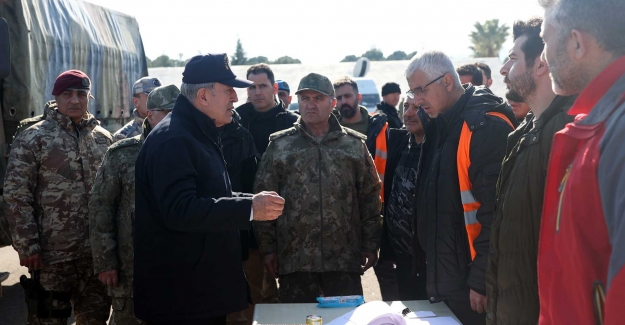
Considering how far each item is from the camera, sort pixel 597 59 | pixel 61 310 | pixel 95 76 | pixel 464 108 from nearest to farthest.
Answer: pixel 597 59, pixel 464 108, pixel 61 310, pixel 95 76

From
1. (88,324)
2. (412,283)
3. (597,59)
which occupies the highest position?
(597,59)

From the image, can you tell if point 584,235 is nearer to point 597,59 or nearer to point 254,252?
point 597,59

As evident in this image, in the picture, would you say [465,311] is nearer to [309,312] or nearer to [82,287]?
[309,312]

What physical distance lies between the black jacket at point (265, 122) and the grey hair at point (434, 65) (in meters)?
2.23

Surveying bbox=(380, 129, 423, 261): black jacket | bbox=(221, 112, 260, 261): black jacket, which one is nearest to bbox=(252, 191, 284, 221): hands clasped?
bbox=(380, 129, 423, 261): black jacket

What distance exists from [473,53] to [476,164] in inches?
2176

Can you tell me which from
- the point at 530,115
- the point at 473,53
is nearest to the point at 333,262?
the point at 530,115

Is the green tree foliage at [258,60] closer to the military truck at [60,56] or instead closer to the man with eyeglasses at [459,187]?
the military truck at [60,56]

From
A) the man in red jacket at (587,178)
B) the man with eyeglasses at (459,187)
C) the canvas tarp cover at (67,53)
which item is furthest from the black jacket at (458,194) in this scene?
the canvas tarp cover at (67,53)

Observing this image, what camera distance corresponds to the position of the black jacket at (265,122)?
5.61 m

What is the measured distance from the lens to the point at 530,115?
2734mm

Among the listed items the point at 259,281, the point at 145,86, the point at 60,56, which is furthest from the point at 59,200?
the point at 60,56

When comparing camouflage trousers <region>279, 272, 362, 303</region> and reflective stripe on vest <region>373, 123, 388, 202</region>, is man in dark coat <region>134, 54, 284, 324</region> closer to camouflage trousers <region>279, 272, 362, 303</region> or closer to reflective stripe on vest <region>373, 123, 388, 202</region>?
camouflage trousers <region>279, 272, 362, 303</region>

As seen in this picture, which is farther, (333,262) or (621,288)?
(333,262)
